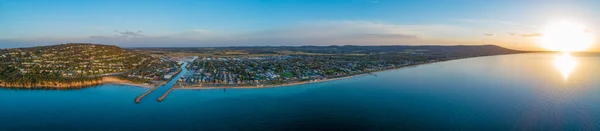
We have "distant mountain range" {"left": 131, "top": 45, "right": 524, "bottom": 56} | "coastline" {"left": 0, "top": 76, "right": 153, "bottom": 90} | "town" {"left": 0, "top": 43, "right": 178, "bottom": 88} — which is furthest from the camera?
"distant mountain range" {"left": 131, "top": 45, "right": 524, "bottom": 56}

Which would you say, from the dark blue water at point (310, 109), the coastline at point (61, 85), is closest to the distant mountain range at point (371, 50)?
the coastline at point (61, 85)

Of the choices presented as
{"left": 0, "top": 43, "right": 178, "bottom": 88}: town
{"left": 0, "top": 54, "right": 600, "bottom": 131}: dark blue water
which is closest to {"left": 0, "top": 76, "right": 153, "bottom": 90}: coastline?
{"left": 0, "top": 43, "right": 178, "bottom": 88}: town

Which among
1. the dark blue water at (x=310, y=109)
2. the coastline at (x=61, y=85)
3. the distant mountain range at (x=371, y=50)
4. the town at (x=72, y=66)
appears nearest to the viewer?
the dark blue water at (x=310, y=109)

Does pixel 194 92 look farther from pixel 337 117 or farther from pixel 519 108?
pixel 519 108

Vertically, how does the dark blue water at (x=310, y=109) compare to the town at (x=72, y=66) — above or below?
below

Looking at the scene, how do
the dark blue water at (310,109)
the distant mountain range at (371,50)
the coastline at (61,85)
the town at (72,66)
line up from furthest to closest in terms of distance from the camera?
the distant mountain range at (371,50)
the town at (72,66)
the coastline at (61,85)
the dark blue water at (310,109)

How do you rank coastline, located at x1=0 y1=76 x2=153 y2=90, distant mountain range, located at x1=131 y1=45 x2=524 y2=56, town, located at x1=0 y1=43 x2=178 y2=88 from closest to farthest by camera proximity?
coastline, located at x1=0 y1=76 x2=153 y2=90, town, located at x1=0 y1=43 x2=178 y2=88, distant mountain range, located at x1=131 y1=45 x2=524 y2=56

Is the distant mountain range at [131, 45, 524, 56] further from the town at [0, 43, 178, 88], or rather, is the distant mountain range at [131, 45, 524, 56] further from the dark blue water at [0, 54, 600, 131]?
the dark blue water at [0, 54, 600, 131]

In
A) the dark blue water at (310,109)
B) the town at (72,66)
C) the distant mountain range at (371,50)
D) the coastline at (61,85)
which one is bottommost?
the dark blue water at (310,109)

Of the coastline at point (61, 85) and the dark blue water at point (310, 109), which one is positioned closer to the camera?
the dark blue water at point (310, 109)

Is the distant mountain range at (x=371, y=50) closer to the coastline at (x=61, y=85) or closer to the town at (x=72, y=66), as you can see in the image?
the town at (x=72, y=66)
